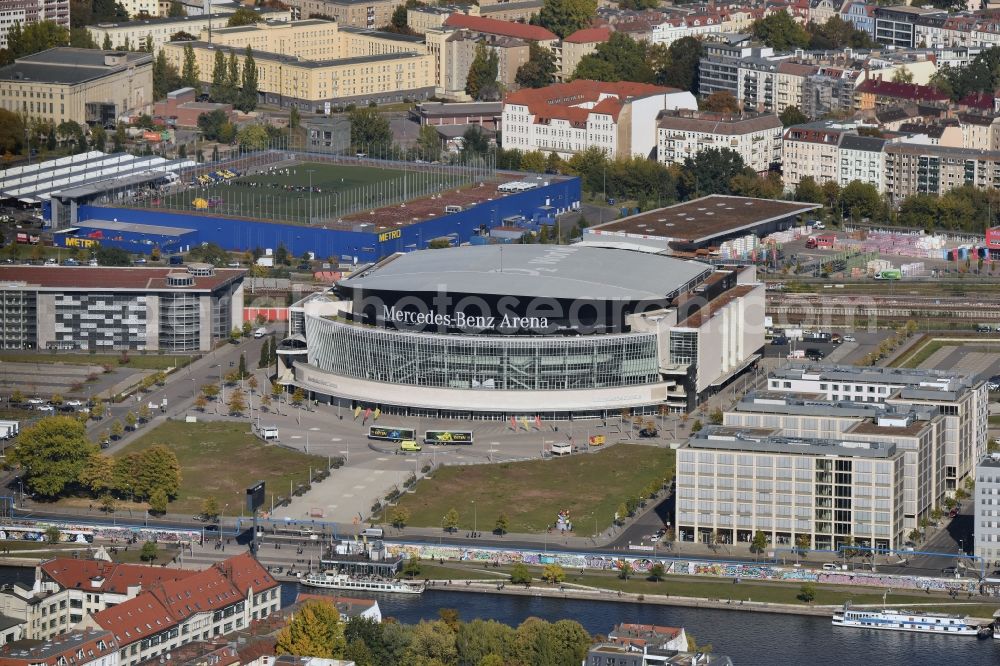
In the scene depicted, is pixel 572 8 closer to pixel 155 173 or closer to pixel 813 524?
pixel 155 173

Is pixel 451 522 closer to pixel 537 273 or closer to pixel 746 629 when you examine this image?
pixel 746 629

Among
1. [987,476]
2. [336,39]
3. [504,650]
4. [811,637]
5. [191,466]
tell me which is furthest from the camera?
[336,39]

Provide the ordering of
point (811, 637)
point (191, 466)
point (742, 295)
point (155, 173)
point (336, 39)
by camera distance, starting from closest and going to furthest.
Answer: point (811, 637), point (191, 466), point (742, 295), point (155, 173), point (336, 39)

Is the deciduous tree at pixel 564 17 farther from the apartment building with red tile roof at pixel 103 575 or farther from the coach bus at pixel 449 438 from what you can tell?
the apartment building with red tile roof at pixel 103 575

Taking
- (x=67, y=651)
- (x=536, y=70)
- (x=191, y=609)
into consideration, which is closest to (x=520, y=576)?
(x=191, y=609)

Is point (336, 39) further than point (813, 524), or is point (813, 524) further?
point (336, 39)

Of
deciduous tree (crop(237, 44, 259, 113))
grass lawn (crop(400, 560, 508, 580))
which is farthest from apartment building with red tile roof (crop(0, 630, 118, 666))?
deciduous tree (crop(237, 44, 259, 113))

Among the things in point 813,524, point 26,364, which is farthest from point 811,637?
point 26,364
